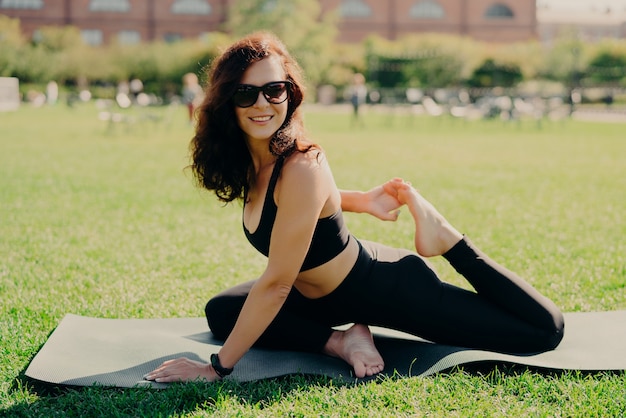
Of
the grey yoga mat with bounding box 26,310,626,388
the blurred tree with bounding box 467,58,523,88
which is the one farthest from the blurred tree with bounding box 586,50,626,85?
the grey yoga mat with bounding box 26,310,626,388

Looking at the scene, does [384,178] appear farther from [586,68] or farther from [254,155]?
[586,68]

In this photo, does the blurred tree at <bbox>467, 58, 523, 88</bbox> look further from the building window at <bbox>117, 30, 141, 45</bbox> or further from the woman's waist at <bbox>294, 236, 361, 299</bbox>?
the woman's waist at <bbox>294, 236, 361, 299</bbox>

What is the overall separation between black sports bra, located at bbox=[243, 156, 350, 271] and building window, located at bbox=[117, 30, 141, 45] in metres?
53.7

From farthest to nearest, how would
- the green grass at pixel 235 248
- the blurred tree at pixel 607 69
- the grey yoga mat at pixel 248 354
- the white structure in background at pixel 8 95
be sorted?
the blurred tree at pixel 607 69
the white structure in background at pixel 8 95
the grey yoga mat at pixel 248 354
the green grass at pixel 235 248

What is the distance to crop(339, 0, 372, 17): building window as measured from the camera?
177 feet

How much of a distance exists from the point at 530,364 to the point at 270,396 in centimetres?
102

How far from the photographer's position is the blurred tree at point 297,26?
39.9 meters

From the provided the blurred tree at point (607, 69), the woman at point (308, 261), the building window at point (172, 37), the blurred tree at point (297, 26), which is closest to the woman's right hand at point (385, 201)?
the woman at point (308, 261)

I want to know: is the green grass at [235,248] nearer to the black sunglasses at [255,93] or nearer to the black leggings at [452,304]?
the black leggings at [452,304]

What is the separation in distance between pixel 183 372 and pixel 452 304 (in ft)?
3.54

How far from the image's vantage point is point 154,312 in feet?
12.5

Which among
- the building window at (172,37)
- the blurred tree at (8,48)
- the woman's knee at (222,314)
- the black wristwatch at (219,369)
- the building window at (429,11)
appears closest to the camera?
the black wristwatch at (219,369)

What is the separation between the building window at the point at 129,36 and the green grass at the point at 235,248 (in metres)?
42.0

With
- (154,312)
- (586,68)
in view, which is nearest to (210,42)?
(586,68)
